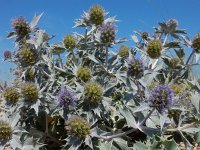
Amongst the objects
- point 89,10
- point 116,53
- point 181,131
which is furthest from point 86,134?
point 89,10

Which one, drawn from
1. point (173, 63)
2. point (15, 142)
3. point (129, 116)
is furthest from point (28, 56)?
point (173, 63)

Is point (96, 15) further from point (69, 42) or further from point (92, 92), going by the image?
point (92, 92)

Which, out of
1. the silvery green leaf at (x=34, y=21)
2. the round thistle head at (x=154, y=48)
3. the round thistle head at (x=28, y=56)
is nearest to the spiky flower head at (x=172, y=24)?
the round thistle head at (x=154, y=48)

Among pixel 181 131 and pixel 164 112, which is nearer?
pixel 164 112

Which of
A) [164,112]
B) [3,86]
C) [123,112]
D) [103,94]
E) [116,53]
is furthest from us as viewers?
[116,53]

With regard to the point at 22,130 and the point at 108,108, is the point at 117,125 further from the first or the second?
the point at 22,130

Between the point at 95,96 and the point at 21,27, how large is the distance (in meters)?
0.96

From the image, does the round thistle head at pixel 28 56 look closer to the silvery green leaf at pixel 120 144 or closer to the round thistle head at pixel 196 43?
the silvery green leaf at pixel 120 144

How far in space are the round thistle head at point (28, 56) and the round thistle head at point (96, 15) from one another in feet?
2.45

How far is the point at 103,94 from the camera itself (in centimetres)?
268

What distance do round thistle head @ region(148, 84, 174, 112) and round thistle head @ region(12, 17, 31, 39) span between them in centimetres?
129

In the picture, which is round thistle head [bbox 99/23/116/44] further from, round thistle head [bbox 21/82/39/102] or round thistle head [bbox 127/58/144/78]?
round thistle head [bbox 21/82/39/102]

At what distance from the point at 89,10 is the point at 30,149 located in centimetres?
144

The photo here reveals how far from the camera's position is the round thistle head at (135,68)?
2.45 meters
